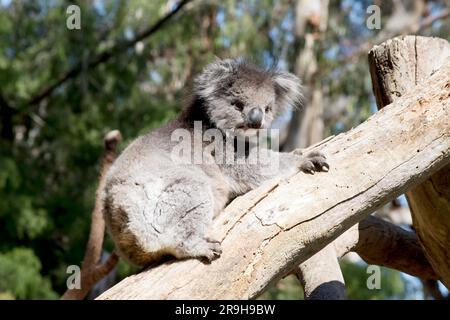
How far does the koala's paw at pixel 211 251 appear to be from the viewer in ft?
11.6

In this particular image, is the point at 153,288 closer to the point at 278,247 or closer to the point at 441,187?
the point at 278,247

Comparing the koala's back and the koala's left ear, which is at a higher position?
the koala's left ear

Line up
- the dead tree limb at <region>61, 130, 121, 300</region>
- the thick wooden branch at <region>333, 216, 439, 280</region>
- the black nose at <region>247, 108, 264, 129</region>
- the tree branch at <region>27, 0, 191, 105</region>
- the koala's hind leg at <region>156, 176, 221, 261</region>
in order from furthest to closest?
the tree branch at <region>27, 0, 191, 105</region> < the dead tree limb at <region>61, 130, 121, 300</region> < the thick wooden branch at <region>333, 216, 439, 280</region> < the black nose at <region>247, 108, 264, 129</region> < the koala's hind leg at <region>156, 176, 221, 261</region>

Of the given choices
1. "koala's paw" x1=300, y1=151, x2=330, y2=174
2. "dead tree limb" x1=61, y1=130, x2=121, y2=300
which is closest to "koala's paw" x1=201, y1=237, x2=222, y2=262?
"koala's paw" x1=300, y1=151, x2=330, y2=174

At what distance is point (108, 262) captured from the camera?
18.5 ft

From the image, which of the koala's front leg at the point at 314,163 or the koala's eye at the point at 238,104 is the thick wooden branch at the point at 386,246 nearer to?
the koala's eye at the point at 238,104

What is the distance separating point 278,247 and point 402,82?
62.5 inches

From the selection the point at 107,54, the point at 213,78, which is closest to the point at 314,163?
the point at 213,78

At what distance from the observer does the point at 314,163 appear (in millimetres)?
3758

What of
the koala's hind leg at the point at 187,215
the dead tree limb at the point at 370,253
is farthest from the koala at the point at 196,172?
the dead tree limb at the point at 370,253

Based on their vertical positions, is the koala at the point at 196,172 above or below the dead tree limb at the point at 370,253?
above

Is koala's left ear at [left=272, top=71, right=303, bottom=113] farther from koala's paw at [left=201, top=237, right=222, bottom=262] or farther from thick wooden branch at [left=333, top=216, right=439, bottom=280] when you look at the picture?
Answer: koala's paw at [left=201, top=237, right=222, bottom=262]

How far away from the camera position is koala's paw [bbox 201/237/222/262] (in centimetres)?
354

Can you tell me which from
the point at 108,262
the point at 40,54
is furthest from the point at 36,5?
the point at 108,262
